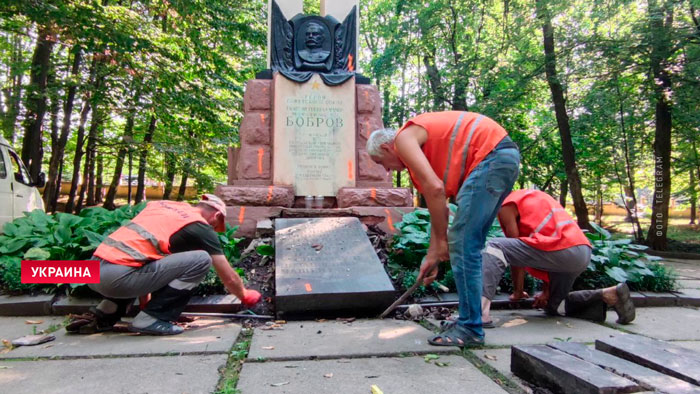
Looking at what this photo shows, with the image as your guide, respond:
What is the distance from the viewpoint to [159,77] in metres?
8.13

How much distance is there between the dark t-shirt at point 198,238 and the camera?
2.84 metres

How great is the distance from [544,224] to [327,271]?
5.40 feet

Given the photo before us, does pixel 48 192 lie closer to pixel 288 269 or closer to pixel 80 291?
pixel 80 291

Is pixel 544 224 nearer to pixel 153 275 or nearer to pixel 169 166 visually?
pixel 153 275

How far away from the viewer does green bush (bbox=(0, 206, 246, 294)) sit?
142 inches

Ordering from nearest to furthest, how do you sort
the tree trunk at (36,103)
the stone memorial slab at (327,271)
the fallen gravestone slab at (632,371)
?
the fallen gravestone slab at (632,371) < the stone memorial slab at (327,271) < the tree trunk at (36,103)

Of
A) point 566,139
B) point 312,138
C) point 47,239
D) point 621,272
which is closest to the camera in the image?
point 621,272

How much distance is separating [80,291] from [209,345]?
164 cm

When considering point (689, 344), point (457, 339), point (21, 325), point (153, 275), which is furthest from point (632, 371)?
point (21, 325)

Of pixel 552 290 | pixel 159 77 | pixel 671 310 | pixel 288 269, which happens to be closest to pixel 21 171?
pixel 159 77

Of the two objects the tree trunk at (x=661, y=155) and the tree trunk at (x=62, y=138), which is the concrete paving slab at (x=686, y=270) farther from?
the tree trunk at (x=62, y=138)

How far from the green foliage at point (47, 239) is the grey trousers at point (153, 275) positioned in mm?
1109

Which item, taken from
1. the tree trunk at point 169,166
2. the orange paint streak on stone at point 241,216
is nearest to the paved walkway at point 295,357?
the orange paint streak on stone at point 241,216

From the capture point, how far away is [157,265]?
2742 mm
